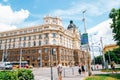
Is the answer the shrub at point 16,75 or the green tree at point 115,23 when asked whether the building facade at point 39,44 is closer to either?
the green tree at point 115,23

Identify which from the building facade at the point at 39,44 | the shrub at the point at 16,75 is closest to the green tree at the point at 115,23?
the shrub at the point at 16,75

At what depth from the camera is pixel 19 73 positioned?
12.3 meters

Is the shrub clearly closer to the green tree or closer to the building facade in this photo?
the green tree

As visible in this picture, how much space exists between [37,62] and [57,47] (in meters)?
12.0

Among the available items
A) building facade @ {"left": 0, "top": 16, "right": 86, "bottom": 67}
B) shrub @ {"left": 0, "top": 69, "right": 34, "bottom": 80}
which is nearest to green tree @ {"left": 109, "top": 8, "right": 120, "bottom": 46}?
shrub @ {"left": 0, "top": 69, "right": 34, "bottom": 80}

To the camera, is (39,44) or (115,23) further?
(39,44)

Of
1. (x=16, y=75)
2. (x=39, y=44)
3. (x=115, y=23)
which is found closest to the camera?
(x=16, y=75)

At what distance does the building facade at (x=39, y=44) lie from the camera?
276 feet

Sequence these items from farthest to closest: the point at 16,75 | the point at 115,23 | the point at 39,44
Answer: the point at 39,44 < the point at 115,23 < the point at 16,75

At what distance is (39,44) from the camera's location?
8675cm

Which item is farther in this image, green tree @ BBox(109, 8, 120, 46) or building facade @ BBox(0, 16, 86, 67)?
building facade @ BBox(0, 16, 86, 67)

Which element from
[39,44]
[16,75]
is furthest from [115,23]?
[39,44]

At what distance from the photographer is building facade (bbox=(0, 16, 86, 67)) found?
3311 inches

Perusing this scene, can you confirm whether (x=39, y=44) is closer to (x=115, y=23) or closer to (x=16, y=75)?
(x=115, y=23)
